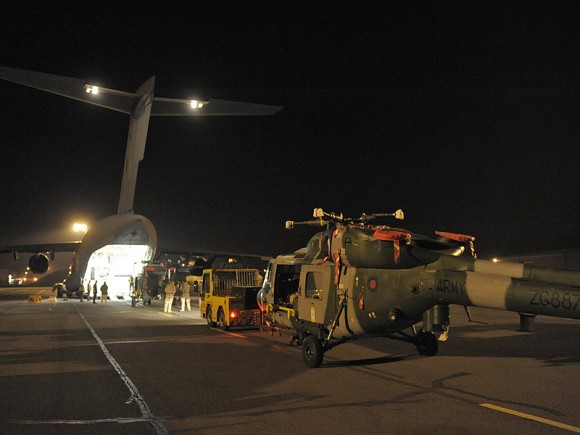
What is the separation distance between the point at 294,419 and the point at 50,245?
132 ft

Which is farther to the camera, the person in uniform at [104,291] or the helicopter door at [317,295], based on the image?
the person in uniform at [104,291]

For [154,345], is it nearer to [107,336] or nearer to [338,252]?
[107,336]

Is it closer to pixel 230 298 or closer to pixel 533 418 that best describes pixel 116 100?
pixel 230 298

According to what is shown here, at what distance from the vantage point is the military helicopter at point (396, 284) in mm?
9594

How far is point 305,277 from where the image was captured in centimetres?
1277

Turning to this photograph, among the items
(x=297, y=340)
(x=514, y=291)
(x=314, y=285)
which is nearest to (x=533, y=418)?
(x=514, y=291)

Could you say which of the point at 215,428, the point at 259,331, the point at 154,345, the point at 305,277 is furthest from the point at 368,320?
the point at 259,331

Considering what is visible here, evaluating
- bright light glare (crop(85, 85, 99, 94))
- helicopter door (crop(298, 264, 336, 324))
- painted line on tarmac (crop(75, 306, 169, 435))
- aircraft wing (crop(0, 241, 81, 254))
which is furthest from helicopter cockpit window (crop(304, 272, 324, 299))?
aircraft wing (crop(0, 241, 81, 254))

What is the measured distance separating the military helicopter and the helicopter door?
22 millimetres

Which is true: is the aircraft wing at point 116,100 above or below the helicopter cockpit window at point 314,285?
above

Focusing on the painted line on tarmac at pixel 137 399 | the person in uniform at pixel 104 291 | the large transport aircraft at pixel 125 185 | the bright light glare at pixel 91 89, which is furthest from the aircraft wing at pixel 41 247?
the painted line on tarmac at pixel 137 399

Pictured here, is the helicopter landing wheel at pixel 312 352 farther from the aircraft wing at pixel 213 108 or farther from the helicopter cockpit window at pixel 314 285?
the aircraft wing at pixel 213 108

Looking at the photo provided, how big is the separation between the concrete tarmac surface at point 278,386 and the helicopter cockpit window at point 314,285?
5.09 feet

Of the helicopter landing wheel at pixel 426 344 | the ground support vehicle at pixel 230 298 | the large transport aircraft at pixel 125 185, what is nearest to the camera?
the helicopter landing wheel at pixel 426 344
